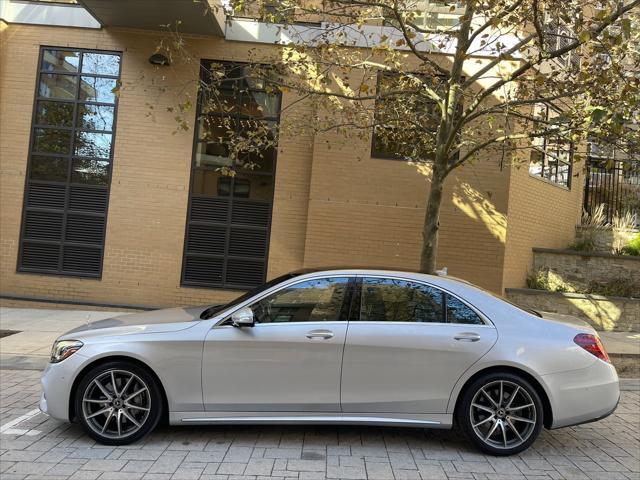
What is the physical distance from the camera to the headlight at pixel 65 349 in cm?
425

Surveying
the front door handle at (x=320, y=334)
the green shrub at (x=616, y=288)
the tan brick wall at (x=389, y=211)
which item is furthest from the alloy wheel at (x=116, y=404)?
the green shrub at (x=616, y=288)

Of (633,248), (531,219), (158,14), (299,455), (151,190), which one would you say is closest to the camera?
(299,455)

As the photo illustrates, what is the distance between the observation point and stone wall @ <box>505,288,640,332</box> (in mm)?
9711

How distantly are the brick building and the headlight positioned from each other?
5823mm

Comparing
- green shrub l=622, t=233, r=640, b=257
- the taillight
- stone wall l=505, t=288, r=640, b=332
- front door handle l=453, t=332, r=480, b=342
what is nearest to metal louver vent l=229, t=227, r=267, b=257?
stone wall l=505, t=288, r=640, b=332

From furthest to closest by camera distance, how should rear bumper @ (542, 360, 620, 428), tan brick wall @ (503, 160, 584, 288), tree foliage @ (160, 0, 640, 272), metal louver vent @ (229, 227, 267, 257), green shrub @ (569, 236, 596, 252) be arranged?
green shrub @ (569, 236, 596, 252)
metal louver vent @ (229, 227, 267, 257)
tan brick wall @ (503, 160, 584, 288)
tree foliage @ (160, 0, 640, 272)
rear bumper @ (542, 360, 620, 428)

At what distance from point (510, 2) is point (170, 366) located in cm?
605

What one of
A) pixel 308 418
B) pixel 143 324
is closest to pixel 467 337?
pixel 308 418

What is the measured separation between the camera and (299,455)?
4.10m

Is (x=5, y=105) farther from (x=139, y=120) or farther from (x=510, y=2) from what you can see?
(x=510, y=2)

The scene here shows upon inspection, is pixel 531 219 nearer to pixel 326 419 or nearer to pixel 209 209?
pixel 209 209

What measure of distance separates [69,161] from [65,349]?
23.7 feet

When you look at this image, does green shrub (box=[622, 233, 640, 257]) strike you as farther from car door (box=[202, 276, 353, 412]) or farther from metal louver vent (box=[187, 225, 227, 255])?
car door (box=[202, 276, 353, 412])

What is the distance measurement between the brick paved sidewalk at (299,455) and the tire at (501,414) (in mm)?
134
